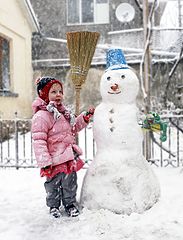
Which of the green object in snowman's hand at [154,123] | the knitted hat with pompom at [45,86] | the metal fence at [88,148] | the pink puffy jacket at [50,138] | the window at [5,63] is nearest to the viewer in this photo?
the pink puffy jacket at [50,138]

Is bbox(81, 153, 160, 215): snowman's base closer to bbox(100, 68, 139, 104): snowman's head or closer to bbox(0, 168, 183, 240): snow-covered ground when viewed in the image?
bbox(0, 168, 183, 240): snow-covered ground

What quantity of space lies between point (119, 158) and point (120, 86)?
77 centimetres

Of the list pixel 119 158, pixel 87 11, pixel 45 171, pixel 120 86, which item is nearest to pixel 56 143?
pixel 45 171

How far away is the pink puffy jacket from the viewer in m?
3.48

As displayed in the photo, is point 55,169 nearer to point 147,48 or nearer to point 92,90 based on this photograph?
point 147,48

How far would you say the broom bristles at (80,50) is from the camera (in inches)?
156

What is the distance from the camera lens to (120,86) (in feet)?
12.3

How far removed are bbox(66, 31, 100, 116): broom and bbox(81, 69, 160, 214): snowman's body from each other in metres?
0.32

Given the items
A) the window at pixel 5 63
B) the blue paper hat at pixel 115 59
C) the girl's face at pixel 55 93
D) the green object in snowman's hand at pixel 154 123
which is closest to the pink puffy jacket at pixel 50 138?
the girl's face at pixel 55 93

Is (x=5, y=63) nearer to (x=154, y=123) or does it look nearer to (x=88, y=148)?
(x=88, y=148)

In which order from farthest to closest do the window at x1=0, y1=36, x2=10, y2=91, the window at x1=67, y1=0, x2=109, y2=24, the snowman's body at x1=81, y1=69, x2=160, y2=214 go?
the window at x1=67, y1=0, x2=109, y2=24 → the window at x1=0, y1=36, x2=10, y2=91 → the snowman's body at x1=81, y1=69, x2=160, y2=214

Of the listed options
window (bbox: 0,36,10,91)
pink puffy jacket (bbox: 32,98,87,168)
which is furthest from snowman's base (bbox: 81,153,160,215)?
window (bbox: 0,36,10,91)

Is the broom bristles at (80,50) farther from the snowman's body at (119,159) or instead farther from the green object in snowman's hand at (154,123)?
the green object in snowman's hand at (154,123)

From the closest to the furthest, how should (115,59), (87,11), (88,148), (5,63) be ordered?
(115,59) < (88,148) < (5,63) < (87,11)
